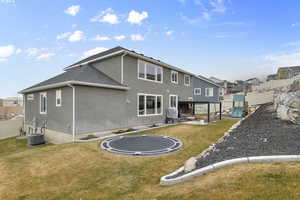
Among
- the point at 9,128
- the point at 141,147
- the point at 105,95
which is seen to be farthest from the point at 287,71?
the point at 9,128

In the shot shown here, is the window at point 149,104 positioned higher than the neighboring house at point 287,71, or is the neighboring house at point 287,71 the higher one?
the neighboring house at point 287,71

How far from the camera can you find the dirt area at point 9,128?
531 inches

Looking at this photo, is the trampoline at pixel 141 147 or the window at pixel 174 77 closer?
the trampoline at pixel 141 147

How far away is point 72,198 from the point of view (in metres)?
3.28

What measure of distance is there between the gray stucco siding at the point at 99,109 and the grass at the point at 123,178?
7.92 feet

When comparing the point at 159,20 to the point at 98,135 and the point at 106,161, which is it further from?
the point at 106,161

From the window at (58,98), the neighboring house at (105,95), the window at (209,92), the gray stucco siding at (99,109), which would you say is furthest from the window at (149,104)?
the window at (209,92)

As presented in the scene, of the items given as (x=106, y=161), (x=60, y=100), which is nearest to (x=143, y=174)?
(x=106, y=161)

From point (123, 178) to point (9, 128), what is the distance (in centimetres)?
1521

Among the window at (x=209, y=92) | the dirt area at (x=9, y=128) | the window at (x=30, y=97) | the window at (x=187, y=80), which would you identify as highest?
the window at (x=187, y=80)

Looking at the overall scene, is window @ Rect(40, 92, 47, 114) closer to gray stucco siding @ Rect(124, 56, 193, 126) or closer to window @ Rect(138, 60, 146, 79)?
gray stucco siding @ Rect(124, 56, 193, 126)

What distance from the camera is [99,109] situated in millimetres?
9328

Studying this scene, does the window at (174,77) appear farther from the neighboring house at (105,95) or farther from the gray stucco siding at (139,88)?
the gray stucco siding at (139,88)

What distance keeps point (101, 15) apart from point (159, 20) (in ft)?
16.3
